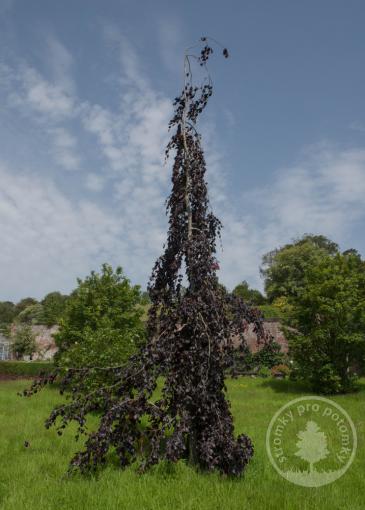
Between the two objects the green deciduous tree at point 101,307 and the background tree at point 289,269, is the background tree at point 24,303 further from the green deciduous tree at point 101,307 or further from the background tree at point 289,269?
the green deciduous tree at point 101,307

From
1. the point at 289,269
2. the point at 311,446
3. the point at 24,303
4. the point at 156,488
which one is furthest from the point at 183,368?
the point at 24,303

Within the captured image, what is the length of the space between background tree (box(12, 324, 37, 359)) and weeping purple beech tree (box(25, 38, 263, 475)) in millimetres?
36544

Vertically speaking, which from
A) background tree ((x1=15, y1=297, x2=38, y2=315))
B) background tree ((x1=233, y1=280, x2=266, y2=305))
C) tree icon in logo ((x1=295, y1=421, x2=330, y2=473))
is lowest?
tree icon in logo ((x1=295, y1=421, x2=330, y2=473))

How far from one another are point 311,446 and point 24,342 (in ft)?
122

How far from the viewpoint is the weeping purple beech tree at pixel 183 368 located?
18.4 ft

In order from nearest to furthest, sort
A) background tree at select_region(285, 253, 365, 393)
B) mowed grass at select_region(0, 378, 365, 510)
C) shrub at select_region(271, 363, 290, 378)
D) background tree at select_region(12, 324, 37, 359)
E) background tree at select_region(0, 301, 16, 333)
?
mowed grass at select_region(0, 378, 365, 510), background tree at select_region(285, 253, 365, 393), shrub at select_region(271, 363, 290, 378), background tree at select_region(12, 324, 37, 359), background tree at select_region(0, 301, 16, 333)

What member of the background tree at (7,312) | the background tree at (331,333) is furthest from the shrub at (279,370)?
the background tree at (7,312)

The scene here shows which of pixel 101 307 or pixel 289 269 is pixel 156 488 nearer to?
pixel 101 307

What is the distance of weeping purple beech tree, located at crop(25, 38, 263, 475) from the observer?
5.61 meters

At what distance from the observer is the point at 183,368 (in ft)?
19.3

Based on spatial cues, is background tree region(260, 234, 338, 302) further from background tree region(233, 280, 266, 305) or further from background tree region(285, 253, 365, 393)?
background tree region(285, 253, 365, 393)

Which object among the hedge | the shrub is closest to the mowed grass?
the shrub

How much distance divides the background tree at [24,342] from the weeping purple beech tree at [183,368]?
36544 mm

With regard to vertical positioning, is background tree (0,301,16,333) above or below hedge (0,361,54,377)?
above
